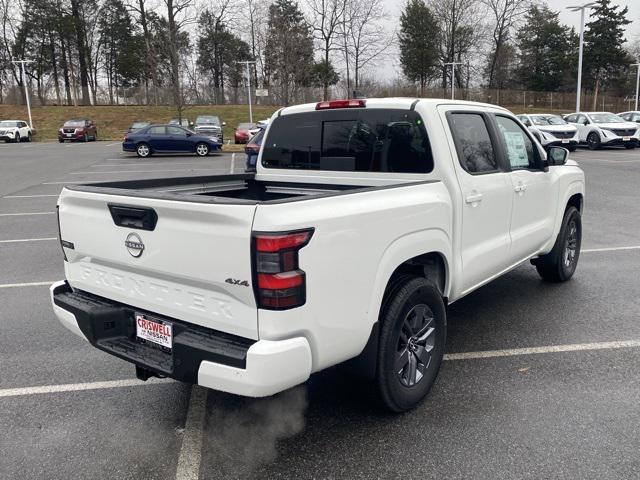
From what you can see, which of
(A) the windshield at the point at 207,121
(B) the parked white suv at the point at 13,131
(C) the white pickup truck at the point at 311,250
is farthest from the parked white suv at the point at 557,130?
(B) the parked white suv at the point at 13,131

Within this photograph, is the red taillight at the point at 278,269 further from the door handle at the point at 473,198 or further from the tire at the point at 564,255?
the tire at the point at 564,255

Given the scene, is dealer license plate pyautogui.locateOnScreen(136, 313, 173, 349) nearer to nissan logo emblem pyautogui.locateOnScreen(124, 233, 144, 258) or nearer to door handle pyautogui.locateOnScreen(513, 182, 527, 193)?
nissan logo emblem pyautogui.locateOnScreen(124, 233, 144, 258)

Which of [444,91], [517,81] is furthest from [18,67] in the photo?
[517,81]

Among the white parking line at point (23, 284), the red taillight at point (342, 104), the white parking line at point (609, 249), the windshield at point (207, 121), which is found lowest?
the white parking line at point (609, 249)

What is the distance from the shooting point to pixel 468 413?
11.0 ft

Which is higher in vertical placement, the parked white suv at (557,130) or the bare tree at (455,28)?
the bare tree at (455,28)

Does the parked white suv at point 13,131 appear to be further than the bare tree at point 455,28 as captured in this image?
No

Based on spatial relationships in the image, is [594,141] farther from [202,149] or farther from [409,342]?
[409,342]

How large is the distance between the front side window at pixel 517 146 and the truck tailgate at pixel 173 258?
285cm

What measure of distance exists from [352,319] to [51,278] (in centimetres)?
484

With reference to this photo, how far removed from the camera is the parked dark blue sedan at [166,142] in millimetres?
26047

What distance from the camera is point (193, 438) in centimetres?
312

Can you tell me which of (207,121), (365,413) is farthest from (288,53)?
(365,413)

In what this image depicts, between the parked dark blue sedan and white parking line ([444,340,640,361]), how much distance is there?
23.6 m
